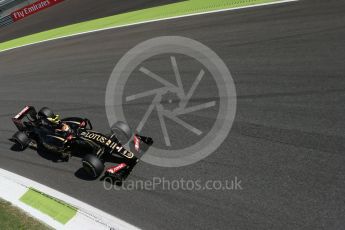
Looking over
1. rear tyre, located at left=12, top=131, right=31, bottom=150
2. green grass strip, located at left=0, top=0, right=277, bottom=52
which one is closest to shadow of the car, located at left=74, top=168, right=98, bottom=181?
rear tyre, located at left=12, top=131, right=31, bottom=150

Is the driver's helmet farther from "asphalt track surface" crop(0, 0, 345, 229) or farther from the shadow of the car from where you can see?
the shadow of the car

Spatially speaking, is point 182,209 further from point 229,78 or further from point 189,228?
point 229,78

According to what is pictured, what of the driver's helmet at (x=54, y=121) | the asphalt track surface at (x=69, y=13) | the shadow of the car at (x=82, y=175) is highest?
the asphalt track surface at (x=69, y=13)

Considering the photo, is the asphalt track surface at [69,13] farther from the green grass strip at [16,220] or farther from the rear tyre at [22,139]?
the green grass strip at [16,220]

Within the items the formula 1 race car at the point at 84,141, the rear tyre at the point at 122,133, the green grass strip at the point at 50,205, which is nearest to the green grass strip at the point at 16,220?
the green grass strip at the point at 50,205

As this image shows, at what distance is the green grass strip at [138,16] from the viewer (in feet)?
49.4

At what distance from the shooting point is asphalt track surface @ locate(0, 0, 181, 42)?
68.4ft

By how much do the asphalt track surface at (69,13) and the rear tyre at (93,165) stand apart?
493 inches

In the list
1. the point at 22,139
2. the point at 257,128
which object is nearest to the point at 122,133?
Answer: the point at 257,128

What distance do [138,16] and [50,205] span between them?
12.6 m

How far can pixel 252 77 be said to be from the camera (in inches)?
380

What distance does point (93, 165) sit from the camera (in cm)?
790

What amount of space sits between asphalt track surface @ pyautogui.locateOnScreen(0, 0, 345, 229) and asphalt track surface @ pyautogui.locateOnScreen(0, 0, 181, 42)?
278 inches

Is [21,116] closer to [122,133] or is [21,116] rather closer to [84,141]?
[84,141]
